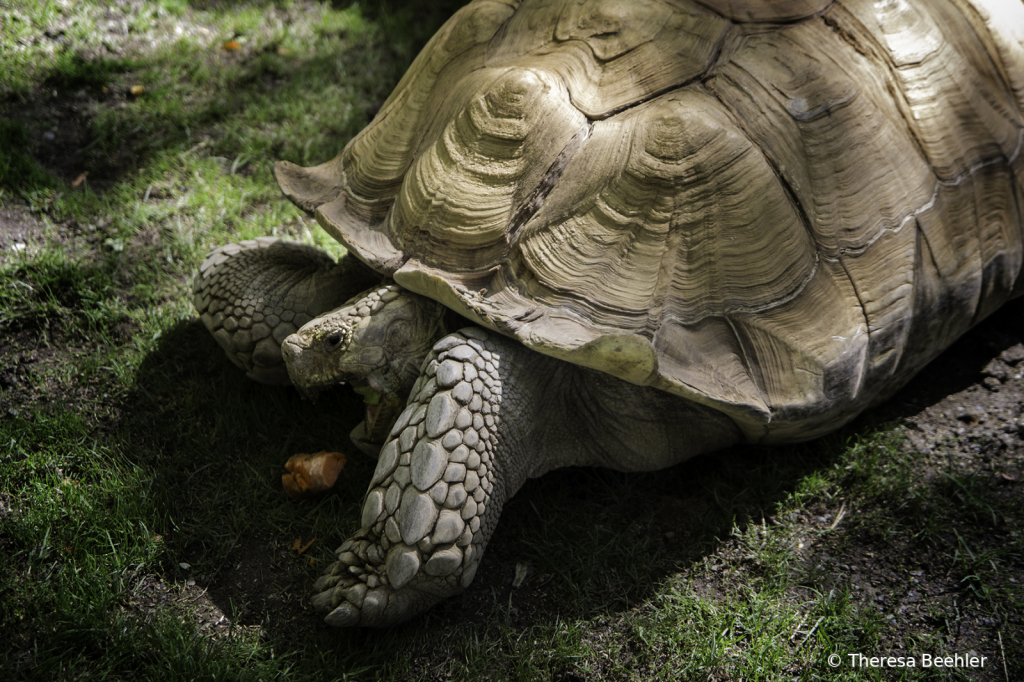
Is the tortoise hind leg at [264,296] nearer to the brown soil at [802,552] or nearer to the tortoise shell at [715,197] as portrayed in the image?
the tortoise shell at [715,197]

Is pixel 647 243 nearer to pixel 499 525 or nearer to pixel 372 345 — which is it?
pixel 372 345

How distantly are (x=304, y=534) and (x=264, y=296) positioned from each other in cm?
87

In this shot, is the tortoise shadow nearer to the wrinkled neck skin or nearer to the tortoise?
the tortoise

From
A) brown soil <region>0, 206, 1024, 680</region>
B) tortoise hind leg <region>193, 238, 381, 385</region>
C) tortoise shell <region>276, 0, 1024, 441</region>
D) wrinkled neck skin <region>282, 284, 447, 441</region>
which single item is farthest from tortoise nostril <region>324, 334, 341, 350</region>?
brown soil <region>0, 206, 1024, 680</region>

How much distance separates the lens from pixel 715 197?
Result: 200 cm

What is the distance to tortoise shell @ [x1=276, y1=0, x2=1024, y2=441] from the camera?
1974 mm

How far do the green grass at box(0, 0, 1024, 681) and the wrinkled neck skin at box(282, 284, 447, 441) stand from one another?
1.36 ft

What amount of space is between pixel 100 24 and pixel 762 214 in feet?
14.1

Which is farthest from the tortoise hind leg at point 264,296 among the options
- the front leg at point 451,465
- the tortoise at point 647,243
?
the front leg at point 451,465

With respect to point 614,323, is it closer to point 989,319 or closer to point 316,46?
point 989,319

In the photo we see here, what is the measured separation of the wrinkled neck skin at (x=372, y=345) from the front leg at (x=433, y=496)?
0.17 metres

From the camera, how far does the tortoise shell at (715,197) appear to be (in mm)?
1974

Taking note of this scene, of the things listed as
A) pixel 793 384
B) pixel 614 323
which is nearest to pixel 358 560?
pixel 614 323

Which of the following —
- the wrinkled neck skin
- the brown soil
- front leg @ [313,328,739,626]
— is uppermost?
the wrinkled neck skin
